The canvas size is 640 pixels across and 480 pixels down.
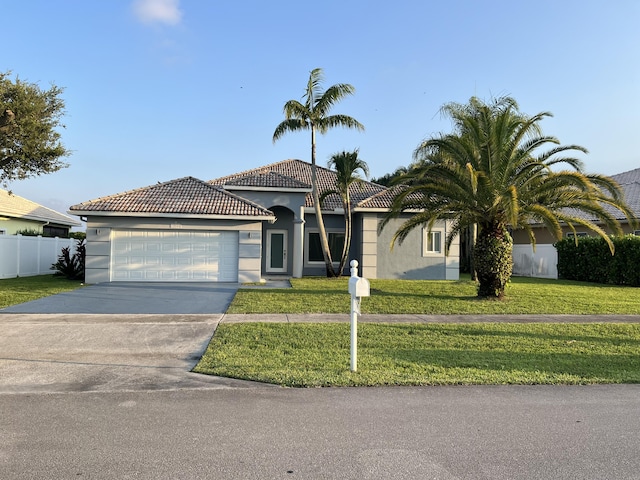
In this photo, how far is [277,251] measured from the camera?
22.1 meters

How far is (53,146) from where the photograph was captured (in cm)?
1533

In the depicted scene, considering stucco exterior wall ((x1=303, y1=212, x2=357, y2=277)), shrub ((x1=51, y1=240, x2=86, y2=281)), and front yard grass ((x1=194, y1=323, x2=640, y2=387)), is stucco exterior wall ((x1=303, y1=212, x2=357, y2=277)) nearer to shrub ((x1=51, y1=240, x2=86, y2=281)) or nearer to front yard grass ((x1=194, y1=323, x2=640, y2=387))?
shrub ((x1=51, y1=240, x2=86, y2=281))

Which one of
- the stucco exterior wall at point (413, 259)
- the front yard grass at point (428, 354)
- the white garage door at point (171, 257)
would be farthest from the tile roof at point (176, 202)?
the front yard grass at point (428, 354)

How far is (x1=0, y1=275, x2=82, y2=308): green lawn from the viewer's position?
12962 mm

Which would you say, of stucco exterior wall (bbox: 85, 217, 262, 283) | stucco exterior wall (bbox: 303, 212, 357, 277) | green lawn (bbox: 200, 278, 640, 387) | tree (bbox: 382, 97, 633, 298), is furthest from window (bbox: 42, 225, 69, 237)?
tree (bbox: 382, 97, 633, 298)

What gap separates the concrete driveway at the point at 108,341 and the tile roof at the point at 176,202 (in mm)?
4279

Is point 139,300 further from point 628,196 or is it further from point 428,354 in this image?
point 628,196

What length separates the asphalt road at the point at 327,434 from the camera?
12.1 feet

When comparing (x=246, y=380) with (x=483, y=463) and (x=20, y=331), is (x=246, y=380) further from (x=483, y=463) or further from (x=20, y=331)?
(x=20, y=331)

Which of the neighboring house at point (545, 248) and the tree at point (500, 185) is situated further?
the neighboring house at point (545, 248)

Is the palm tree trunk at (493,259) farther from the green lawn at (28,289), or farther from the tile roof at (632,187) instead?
the green lawn at (28,289)

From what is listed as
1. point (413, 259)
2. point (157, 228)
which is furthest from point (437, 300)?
point (157, 228)

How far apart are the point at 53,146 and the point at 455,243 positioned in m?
16.7

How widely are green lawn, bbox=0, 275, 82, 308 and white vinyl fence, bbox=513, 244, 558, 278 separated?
68.1 feet
